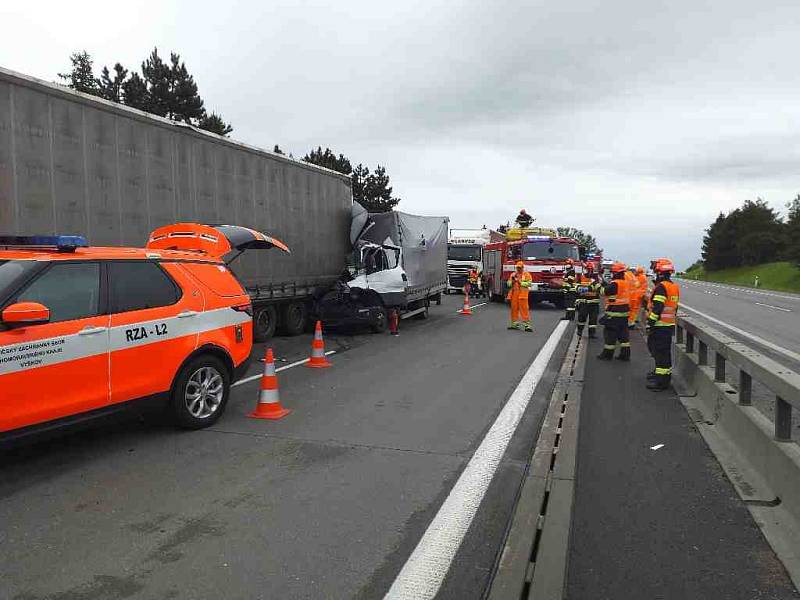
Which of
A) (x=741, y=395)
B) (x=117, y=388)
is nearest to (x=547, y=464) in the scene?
(x=741, y=395)

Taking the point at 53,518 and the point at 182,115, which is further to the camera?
the point at 182,115

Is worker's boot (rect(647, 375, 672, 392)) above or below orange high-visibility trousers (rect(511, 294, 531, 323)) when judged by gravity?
below

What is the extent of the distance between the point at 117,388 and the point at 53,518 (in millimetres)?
1311

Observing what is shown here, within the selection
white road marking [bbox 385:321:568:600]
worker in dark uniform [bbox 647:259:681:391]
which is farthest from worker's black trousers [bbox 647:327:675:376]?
white road marking [bbox 385:321:568:600]

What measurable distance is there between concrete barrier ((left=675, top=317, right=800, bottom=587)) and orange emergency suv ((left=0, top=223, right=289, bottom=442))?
4619 mm

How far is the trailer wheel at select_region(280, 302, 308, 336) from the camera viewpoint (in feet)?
44.4

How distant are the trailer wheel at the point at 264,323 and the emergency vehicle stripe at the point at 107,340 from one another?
601cm

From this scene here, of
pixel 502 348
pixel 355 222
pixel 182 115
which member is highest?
pixel 182 115

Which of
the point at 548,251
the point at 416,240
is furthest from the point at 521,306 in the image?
the point at 548,251

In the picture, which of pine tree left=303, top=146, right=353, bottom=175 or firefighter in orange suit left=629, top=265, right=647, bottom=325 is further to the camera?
pine tree left=303, top=146, right=353, bottom=175

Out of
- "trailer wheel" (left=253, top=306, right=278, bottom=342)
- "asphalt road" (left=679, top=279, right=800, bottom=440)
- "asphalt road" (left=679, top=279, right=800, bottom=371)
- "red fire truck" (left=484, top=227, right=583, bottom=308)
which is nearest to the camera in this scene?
"asphalt road" (left=679, top=279, right=800, bottom=440)

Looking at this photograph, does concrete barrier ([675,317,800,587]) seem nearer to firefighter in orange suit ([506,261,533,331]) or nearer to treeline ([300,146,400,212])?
firefighter in orange suit ([506,261,533,331])

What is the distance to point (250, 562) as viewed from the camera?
136 inches

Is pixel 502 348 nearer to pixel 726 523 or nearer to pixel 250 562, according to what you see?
pixel 726 523
